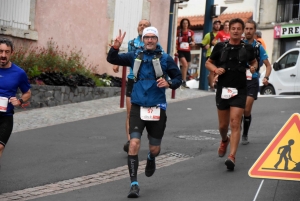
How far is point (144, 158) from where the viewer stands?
10641 millimetres

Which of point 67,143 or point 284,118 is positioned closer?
point 67,143

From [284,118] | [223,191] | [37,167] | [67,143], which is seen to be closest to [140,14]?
[284,118]

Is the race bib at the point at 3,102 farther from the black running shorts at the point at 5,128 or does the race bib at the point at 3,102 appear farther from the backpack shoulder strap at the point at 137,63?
the backpack shoulder strap at the point at 137,63

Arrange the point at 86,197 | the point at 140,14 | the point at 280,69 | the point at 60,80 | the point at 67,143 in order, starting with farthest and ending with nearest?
the point at 280,69 < the point at 140,14 < the point at 60,80 < the point at 67,143 < the point at 86,197

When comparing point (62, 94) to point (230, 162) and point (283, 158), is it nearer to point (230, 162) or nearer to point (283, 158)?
point (230, 162)

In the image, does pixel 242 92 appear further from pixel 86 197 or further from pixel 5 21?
pixel 5 21

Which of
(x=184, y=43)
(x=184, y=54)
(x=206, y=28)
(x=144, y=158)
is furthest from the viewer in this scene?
(x=206, y=28)

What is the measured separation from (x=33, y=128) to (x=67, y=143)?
1.70 meters

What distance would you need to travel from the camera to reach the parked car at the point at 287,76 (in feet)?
77.2

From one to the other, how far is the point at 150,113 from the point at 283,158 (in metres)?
1.80

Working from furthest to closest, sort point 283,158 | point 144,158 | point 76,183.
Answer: point 144,158, point 76,183, point 283,158

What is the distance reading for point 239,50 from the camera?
951cm

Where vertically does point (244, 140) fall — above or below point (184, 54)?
below

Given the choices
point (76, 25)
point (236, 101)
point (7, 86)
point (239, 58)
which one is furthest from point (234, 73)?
point (76, 25)
